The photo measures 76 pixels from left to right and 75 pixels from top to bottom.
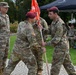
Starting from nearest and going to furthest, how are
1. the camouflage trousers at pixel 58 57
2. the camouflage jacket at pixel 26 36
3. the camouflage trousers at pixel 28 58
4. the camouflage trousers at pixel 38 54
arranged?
the camouflage jacket at pixel 26 36 < the camouflage trousers at pixel 28 58 < the camouflage trousers at pixel 58 57 < the camouflage trousers at pixel 38 54

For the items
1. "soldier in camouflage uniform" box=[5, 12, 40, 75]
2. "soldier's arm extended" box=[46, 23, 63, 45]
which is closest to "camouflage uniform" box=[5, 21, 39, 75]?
"soldier in camouflage uniform" box=[5, 12, 40, 75]

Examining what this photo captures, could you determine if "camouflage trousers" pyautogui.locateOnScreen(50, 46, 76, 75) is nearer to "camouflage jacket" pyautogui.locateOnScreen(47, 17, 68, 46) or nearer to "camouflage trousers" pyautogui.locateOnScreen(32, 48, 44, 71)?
"camouflage jacket" pyautogui.locateOnScreen(47, 17, 68, 46)

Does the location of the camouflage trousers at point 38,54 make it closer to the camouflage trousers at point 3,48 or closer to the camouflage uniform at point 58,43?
the camouflage uniform at point 58,43

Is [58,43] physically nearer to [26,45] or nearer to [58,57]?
[58,57]

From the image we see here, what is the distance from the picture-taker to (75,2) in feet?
57.3

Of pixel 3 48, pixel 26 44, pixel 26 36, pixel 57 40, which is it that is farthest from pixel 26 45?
pixel 3 48

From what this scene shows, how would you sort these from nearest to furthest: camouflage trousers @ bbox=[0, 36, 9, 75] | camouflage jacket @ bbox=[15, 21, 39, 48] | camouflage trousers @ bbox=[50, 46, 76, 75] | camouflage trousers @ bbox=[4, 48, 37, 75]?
camouflage jacket @ bbox=[15, 21, 39, 48], camouflage trousers @ bbox=[4, 48, 37, 75], camouflage trousers @ bbox=[50, 46, 76, 75], camouflage trousers @ bbox=[0, 36, 9, 75]

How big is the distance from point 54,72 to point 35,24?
1230 mm

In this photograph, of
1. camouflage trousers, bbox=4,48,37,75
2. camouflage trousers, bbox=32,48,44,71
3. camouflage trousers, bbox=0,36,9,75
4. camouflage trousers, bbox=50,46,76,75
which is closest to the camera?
camouflage trousers, bbox=4,48,37,75

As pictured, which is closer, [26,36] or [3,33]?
[26,36]

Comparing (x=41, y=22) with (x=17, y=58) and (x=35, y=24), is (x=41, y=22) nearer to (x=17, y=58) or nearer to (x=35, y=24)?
(x=35, y=24)

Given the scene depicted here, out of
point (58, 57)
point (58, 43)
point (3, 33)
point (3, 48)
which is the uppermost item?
point (3, 33)

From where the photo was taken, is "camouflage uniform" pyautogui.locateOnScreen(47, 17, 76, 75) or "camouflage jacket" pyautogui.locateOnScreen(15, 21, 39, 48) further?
"camouflage uniform" pyautogui.locateOnScreen(47, 17, 76, 75)

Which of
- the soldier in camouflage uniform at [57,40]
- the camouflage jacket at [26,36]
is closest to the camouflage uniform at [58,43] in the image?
A: the soldier in camouflage uniform at [57,40]
